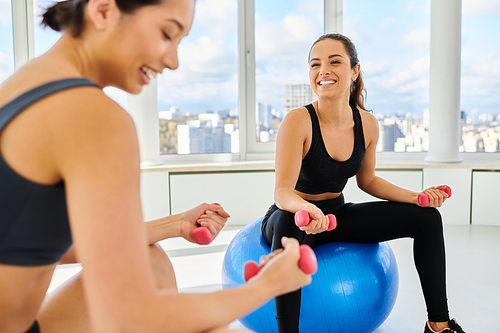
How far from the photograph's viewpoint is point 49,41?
13.4ft

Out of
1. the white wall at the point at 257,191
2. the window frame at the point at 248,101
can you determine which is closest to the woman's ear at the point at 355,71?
the white wall at the point at 257,191

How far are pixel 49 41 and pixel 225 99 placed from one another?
1.78 meters

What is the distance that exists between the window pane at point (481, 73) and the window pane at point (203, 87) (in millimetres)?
2360

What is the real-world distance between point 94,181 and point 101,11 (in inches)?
10.3


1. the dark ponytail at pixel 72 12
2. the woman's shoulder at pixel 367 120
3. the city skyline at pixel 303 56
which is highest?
the city skyline at pixel 303 56

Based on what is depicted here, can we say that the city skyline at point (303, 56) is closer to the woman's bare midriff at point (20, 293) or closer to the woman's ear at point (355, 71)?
the woman's ear at point (355, 71)

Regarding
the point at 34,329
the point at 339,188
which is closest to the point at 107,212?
the point at 34,329

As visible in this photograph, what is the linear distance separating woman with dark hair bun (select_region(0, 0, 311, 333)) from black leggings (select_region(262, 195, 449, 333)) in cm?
81

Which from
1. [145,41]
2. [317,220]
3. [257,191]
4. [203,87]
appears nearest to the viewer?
[145,41]

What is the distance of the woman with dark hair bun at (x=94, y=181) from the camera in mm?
544

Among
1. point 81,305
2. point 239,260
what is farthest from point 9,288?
point 239,260

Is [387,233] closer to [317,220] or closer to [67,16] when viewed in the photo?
[317,220]

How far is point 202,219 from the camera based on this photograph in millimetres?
1054

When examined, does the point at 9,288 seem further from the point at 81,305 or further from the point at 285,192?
the point at 285,192
